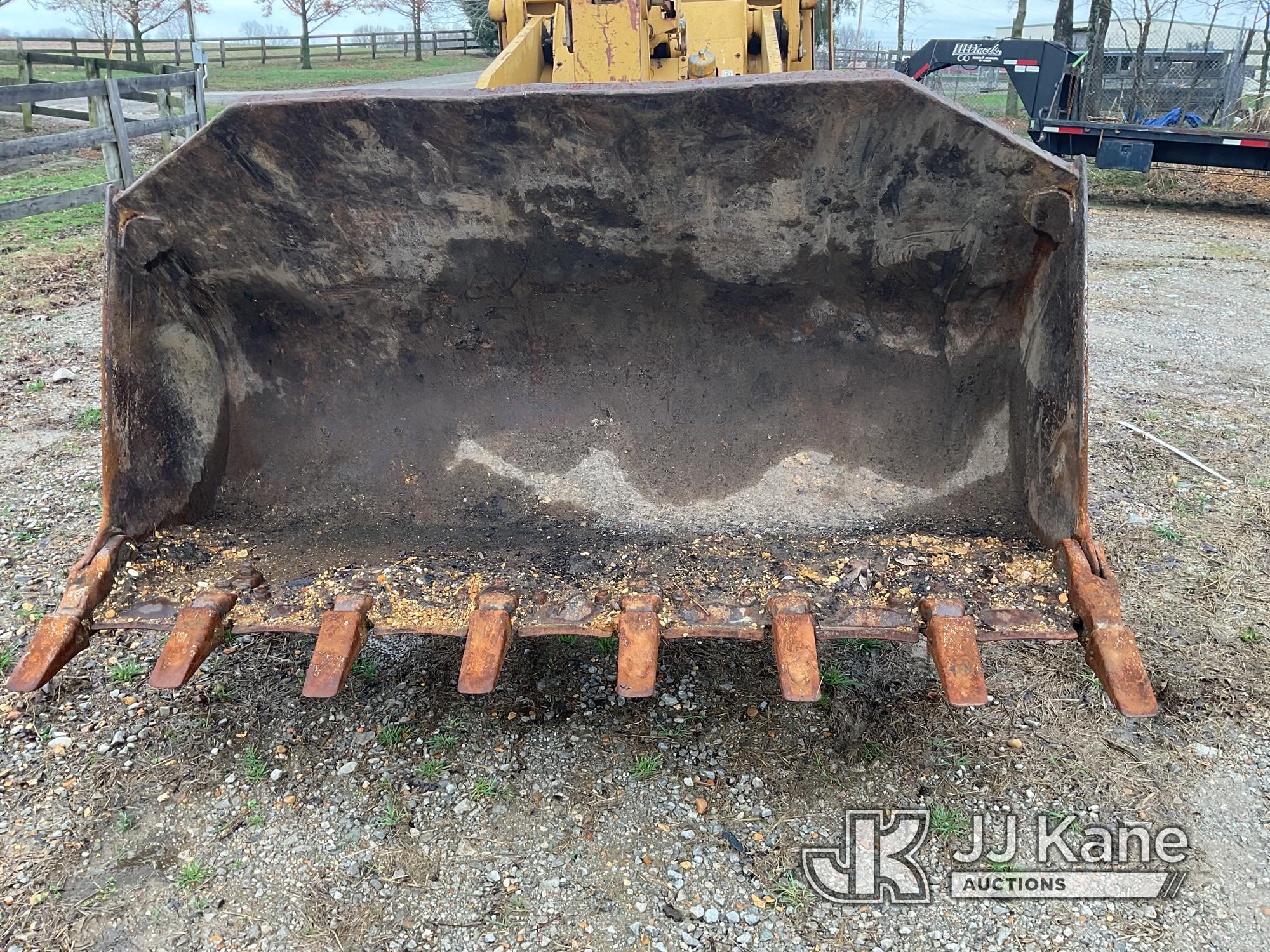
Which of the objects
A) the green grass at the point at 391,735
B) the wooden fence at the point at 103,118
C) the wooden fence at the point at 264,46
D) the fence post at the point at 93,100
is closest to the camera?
the green grass at the point at 391,735

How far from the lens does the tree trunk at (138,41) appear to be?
22.8 m

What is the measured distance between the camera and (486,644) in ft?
6.13

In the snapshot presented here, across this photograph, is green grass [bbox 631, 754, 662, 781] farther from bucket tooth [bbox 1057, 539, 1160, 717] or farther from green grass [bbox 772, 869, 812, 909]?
bucket tooth [bbox 1057, 539, 1160, 717]

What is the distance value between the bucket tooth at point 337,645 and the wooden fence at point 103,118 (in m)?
4.47

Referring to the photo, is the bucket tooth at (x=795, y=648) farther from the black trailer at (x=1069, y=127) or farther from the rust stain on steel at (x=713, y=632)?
the black trailer at (x=1069, y=127)

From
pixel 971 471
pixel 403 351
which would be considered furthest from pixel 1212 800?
pixel 403 351

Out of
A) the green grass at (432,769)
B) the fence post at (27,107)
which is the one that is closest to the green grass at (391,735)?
the green grass at (432,769)

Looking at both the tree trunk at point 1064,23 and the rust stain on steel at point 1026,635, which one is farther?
the tree trunk at point 1064,23

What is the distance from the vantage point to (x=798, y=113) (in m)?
1.96

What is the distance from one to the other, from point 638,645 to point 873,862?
721 mm

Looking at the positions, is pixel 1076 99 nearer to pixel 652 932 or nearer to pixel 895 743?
pixel 895 743

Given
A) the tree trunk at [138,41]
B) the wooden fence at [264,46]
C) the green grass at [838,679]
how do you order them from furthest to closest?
1. the wooden fence at [264,46]
2. the tree trunk at [138,41]
3. the green grass at [838,679]

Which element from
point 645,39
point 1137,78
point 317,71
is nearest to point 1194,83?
point 1137,78

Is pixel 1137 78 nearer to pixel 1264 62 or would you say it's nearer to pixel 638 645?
pixel 1264 62
